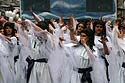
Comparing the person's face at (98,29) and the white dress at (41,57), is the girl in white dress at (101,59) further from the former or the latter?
the white dress at (41,57)

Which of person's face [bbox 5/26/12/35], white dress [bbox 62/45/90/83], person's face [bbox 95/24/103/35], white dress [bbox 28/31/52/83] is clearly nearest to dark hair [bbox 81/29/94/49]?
white dress [bbox 62/45/90/83]

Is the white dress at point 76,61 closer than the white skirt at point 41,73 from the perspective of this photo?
Yes

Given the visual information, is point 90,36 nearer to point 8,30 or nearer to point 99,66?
point 99,66

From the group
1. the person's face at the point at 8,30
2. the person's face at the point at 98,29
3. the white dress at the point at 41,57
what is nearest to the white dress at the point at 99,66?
the person's face at the point at 98,29

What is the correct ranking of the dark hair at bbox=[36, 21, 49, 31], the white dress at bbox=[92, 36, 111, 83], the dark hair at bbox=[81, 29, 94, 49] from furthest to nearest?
the dark hair at bbox=[36, 21, 49, 31] < the white dress at bbox=[92, 36, 111, 83] < the dark hair at bbox=[81, 29, 94, 49]

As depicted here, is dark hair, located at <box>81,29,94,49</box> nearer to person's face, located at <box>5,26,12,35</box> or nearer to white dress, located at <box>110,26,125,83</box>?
white dress, located at <box>110,26,125,83</box>

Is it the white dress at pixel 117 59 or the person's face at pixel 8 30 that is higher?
the person's face at pixel 8 30

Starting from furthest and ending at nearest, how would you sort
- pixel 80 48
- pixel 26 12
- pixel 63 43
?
pixel 26 12 → pixel 63 43 → pixel 80 48

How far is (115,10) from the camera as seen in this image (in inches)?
567

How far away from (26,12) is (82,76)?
713 cm

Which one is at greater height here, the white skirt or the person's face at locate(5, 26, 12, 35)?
the person's face at locate(5, 26, 12, 35)

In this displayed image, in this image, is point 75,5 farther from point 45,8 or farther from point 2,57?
point 2,57

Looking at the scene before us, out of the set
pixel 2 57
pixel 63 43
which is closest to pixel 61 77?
pixel 63 43

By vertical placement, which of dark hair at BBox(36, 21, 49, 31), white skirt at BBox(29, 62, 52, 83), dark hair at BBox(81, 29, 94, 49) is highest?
dark hair at BBox(36, 21, 49, 31)
